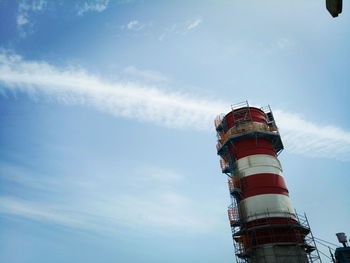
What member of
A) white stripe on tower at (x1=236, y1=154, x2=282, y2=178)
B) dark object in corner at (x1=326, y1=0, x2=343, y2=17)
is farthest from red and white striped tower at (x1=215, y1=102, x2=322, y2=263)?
dark object in corner at (x1=326, y1=0, x2=343, y2=17)

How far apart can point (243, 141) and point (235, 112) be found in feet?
14.8

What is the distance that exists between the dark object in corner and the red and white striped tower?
76.0 feet

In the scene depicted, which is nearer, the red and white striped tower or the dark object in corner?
the dark object in corner

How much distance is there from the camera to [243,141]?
30484mm

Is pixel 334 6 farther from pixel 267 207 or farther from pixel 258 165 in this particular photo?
pixel 258 165

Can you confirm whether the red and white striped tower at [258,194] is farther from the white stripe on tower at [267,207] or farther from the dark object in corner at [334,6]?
the dark object in corner at [334,6]

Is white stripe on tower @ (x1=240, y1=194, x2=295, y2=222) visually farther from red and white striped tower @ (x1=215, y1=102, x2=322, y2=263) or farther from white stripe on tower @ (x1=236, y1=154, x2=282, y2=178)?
white stripe on tower @ (x1=236, y1=154, x2=282, y2=178)

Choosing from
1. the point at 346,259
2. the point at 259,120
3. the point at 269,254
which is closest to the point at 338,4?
the point at 346,259

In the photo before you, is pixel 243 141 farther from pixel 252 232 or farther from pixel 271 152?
pixel 252 232

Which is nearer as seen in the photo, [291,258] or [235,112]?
[291,258]

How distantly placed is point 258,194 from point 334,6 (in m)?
24.3

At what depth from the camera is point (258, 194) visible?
26766mm

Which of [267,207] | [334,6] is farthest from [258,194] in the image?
[334,6]

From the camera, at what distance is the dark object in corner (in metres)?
4.64
